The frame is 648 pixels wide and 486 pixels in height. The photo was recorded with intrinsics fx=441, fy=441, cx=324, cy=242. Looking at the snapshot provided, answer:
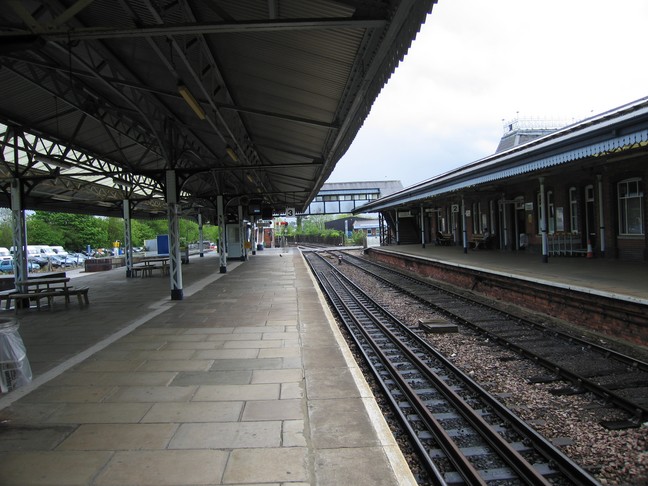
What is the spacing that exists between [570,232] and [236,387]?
14.1m

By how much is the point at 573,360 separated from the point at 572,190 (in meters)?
10.2

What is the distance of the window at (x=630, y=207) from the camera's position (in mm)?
12148

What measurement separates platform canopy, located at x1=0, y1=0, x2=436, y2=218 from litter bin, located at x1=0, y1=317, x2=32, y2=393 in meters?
2.82

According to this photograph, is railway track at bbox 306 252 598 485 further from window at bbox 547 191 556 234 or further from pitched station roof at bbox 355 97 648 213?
window at bbox 547 191 556 234

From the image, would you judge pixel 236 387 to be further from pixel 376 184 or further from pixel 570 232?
pixel 376 184

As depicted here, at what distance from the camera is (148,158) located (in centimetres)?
1859

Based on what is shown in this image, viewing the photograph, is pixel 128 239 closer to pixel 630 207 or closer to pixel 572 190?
pixel 572 190

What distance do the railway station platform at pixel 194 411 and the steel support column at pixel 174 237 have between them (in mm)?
3342

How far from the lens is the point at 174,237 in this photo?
473 inches

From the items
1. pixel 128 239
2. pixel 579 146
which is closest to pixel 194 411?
pixel 579 146

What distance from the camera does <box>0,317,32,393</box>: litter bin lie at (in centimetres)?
471

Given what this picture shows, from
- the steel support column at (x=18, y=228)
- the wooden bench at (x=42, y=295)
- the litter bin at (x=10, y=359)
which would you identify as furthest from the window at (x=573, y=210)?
the steel support column at (x=18, y=228)

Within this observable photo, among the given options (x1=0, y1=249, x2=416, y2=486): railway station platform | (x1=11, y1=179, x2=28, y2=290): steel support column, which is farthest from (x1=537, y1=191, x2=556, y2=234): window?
(x1=11, y1=179, x2=28, y2=290): steel support column

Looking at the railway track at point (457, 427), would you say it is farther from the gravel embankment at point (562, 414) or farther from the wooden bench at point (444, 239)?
the wooden bench at point (444, 239)
